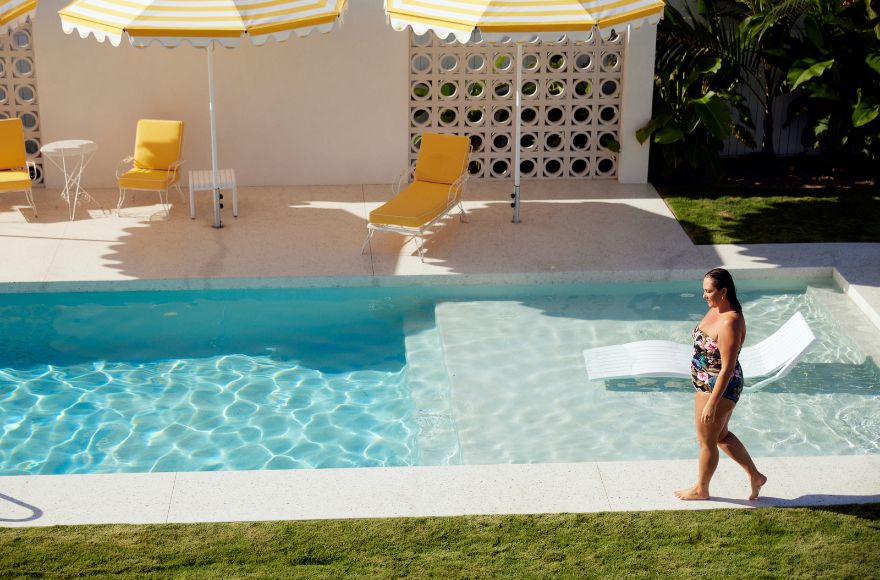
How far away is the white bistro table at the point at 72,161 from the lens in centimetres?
1438

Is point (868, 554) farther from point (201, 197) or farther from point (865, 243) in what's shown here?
point (201, 197)

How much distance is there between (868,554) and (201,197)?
415 inches

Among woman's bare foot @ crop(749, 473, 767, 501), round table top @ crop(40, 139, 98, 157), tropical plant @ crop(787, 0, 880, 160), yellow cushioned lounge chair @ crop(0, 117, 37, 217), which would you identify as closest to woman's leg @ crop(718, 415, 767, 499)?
woman's bare foot @ crop(749, 473, 767, 501)

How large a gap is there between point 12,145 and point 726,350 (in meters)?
10.7

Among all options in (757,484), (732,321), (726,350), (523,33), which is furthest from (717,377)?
(523,33)

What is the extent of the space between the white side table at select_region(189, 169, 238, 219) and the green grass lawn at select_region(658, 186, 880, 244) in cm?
577

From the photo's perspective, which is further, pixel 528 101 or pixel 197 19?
pixel 528 101

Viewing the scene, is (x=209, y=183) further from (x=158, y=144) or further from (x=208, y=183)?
(x=158, y=144)

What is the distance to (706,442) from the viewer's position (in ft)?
25.2

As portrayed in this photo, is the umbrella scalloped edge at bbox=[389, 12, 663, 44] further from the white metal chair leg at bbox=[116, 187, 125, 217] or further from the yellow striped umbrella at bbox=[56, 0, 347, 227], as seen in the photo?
the white metal chair leg at bbox=[116, 187, 125, 217]

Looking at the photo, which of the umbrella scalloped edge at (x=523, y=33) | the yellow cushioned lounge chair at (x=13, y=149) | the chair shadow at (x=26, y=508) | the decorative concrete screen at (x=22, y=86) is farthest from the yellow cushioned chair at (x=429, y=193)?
the chair shadow at (x=26, y=508)

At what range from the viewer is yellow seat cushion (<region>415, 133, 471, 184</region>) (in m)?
14.3

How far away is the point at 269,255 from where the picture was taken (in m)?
13.2

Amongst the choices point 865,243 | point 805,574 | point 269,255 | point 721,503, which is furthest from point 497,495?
point 865,243
